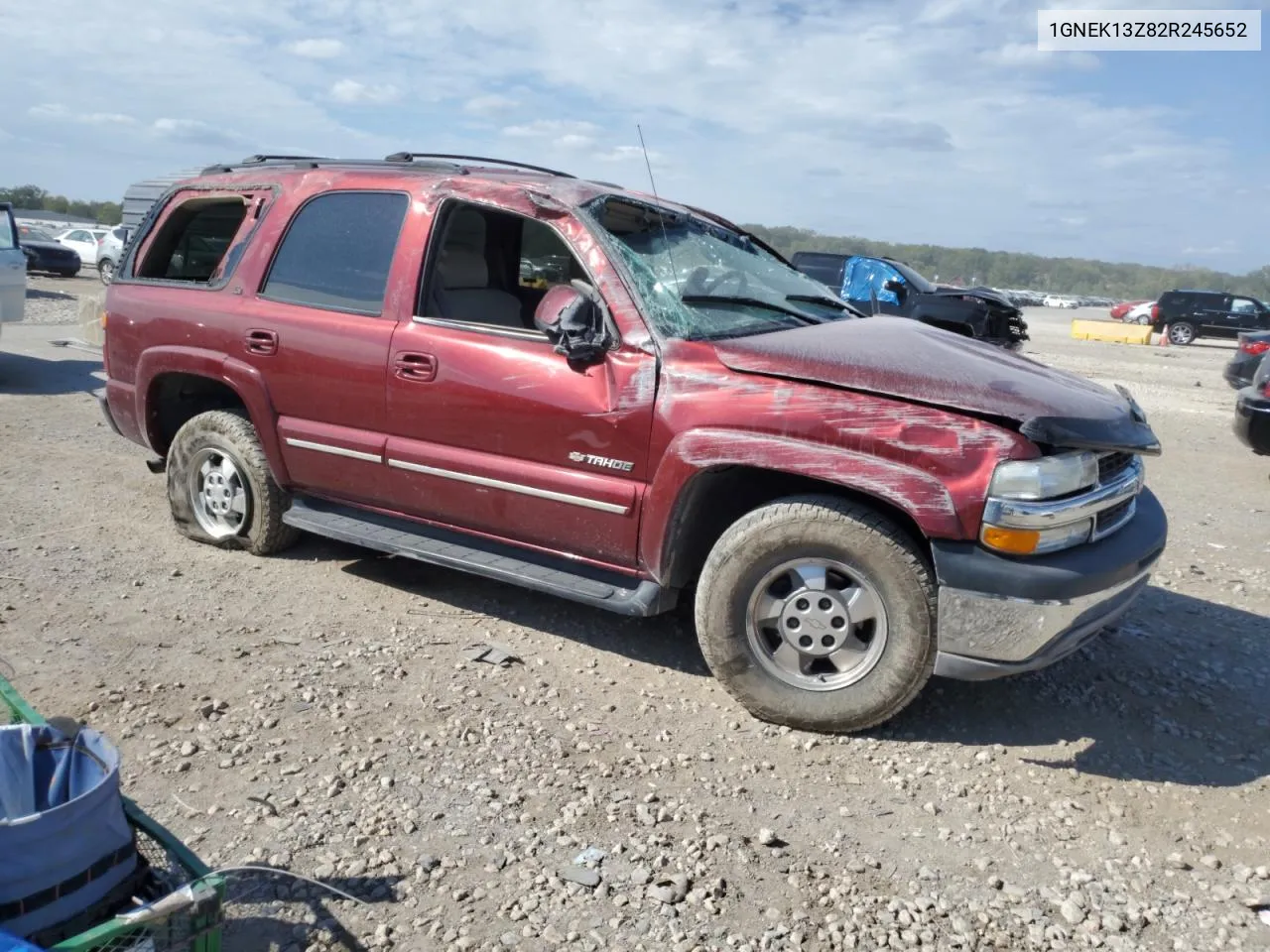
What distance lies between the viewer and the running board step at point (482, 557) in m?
3.90

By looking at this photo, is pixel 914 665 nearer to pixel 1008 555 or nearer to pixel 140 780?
pixel 1008 555

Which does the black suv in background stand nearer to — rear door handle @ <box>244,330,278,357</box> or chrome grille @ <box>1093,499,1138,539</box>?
chrome grille @ <box>1093,499,1138,539</box>

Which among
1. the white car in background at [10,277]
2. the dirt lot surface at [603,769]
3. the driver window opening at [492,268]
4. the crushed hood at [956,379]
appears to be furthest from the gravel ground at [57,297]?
the crushed hood at [956,379]

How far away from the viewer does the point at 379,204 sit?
4578 millimetres

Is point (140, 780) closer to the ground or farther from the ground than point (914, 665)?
closer to the ground

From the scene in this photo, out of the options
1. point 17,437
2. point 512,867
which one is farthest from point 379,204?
point 17,437

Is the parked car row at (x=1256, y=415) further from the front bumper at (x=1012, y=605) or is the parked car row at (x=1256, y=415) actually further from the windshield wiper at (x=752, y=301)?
the front bumper at (x=1012, y=605)

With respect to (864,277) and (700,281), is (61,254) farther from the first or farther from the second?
(700,281)

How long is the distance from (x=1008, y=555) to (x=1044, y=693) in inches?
44.4

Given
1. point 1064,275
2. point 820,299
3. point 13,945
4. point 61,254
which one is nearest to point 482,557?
point 820,299

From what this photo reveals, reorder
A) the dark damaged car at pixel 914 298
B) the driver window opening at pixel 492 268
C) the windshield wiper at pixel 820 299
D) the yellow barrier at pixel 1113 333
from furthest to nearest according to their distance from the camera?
the yellow barrier at pixel 1113 333 < the dark damaged car at pixel 914 298 < the windshield wiper at pixel 820 299 < the driver window opening at pixel 492 268

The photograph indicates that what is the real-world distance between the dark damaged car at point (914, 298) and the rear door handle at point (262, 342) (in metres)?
10.6

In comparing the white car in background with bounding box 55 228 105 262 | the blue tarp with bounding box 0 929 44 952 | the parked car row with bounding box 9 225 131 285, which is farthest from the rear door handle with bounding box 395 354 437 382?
the white car in background with bounding box 55 228 105 262

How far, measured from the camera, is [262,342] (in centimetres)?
473
